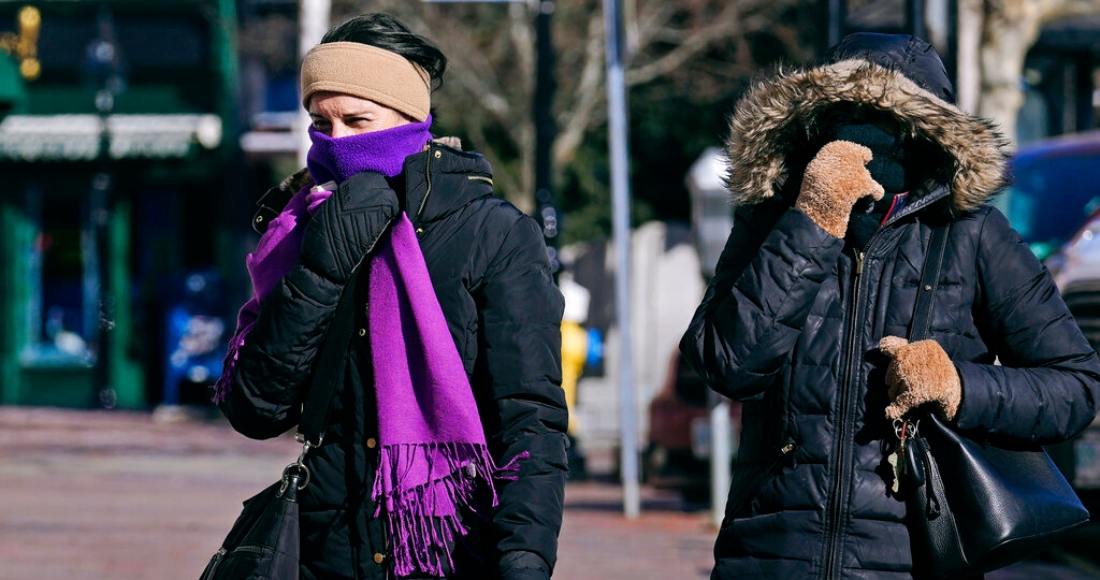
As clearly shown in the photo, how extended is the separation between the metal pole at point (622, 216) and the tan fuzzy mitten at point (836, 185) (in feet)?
24.3

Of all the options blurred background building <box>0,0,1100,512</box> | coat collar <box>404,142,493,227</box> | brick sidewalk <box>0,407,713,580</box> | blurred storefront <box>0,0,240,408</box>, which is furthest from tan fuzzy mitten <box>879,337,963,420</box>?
blurred storefront <box>0,0,240,408</box>

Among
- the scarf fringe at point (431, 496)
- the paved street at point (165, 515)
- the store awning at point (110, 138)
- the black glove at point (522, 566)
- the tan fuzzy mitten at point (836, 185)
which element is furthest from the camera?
the store awning at point (110, 138)

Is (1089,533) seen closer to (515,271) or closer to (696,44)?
(515,271)

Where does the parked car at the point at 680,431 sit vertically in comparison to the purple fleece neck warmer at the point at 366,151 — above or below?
below

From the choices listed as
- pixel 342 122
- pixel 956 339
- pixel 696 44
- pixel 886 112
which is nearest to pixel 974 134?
pixel 886 112

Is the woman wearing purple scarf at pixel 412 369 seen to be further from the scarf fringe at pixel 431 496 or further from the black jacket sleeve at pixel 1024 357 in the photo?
the black jacket sleeve at pixel 1024 357

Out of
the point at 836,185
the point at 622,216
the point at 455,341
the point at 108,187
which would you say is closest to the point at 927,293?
the point at 836,185

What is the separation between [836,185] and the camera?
10.4 feet

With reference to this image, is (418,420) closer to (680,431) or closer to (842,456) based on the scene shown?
(842,456)

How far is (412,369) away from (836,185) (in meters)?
0.85

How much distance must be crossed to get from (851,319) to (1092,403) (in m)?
0.49

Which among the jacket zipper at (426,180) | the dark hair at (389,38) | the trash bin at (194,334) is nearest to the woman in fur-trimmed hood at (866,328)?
the jacket zipper at (426,180)

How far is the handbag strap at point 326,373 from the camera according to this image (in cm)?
312

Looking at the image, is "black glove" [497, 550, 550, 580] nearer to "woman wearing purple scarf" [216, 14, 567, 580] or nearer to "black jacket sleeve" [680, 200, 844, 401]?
"woman wearing purple scarf" [216, 14, 567, 580]
